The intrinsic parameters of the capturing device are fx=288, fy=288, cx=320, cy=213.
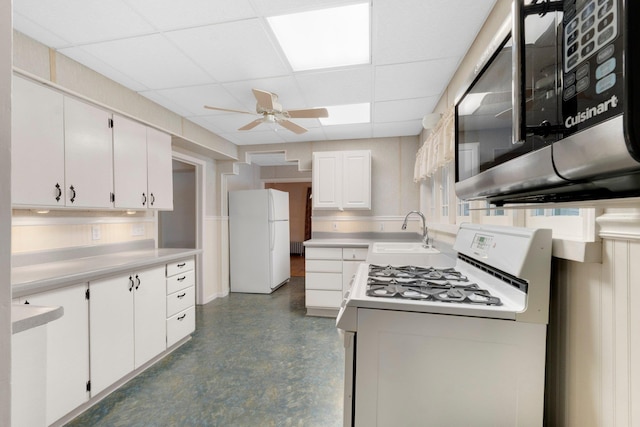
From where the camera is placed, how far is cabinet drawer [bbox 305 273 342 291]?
11.7 ft

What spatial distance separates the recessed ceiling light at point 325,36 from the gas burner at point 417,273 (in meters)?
1.49

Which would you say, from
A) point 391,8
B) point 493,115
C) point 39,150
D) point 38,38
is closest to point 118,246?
point 39,150

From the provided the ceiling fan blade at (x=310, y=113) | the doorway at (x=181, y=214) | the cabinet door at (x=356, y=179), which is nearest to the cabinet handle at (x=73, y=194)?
the ceiling fan blade at (x=310, y=113)

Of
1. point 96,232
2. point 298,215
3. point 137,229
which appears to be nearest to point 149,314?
point 96,232

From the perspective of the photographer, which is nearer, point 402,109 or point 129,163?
point 129,163

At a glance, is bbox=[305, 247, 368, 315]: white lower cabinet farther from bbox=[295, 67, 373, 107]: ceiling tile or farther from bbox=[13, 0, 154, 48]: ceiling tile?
bbox=[13, 0, 154, 48]: ceiling tile

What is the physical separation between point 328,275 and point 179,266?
170 centimetres

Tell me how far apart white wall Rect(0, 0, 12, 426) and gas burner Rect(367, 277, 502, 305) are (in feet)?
3.45

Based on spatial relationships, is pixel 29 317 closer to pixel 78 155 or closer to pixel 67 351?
pixel 67 351

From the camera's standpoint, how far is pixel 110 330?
198cm

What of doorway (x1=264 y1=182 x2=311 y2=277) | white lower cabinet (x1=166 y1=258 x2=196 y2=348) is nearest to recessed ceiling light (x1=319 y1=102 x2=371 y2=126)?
white lower cabinet (x1=166 y1=258 x2=196 y2=348)

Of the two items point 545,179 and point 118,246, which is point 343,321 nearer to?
point 545,179

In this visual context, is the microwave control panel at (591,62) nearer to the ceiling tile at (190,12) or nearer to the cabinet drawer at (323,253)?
the ceiling tile at (190,12)

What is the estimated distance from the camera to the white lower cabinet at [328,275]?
354 centimetres
